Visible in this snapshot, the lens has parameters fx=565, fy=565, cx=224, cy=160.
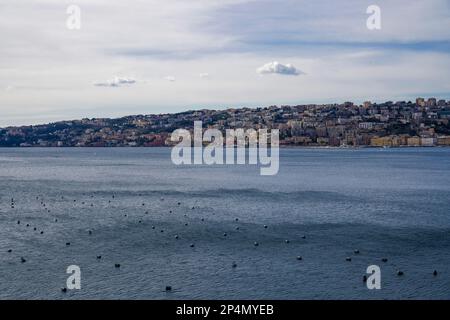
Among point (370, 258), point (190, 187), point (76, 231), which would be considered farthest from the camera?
point (190, 187)

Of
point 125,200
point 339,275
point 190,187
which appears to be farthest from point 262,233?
point 190,187

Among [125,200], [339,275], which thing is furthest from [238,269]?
[125,200]

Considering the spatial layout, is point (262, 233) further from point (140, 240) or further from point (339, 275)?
point (339, 275)
